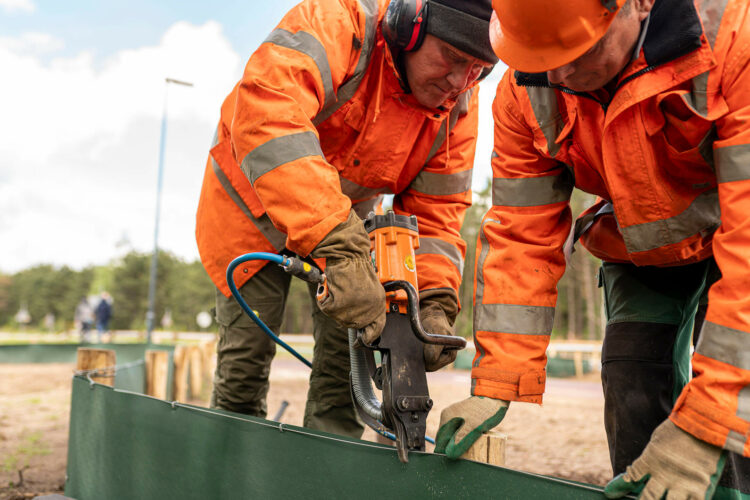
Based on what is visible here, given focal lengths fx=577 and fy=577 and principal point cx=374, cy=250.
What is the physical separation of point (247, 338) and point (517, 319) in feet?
4.98

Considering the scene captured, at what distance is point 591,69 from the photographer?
1.81m

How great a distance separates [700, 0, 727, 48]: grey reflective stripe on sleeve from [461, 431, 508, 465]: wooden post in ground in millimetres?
1316

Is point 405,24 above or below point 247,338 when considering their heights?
above

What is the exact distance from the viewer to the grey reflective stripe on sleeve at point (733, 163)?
1.51 metres

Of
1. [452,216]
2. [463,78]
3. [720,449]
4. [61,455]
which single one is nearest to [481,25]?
[463,78]

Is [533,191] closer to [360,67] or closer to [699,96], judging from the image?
[699,96]

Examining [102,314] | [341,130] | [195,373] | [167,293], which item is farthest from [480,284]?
[167,293]

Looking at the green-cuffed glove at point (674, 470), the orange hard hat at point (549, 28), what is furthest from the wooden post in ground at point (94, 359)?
the green-cuffed glove at point (674, 470)

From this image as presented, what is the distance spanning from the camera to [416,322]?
6.68 feet

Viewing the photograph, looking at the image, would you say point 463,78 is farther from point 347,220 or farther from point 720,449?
point 720,449

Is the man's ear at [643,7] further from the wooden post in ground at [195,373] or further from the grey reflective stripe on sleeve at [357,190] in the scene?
the wooden post in ground at [195,373]

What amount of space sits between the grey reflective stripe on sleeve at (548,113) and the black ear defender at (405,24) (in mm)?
555

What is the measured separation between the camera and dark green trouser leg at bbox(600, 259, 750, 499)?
234 cm

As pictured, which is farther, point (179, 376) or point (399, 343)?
point (179, 376)
